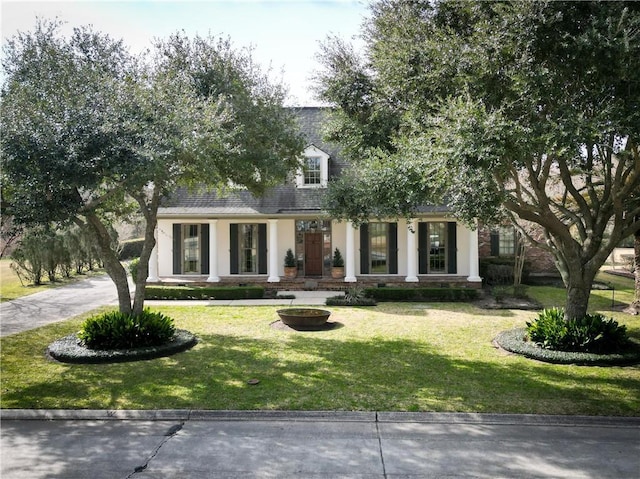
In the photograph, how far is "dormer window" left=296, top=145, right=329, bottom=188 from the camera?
2170cm

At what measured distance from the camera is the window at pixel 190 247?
889 inches

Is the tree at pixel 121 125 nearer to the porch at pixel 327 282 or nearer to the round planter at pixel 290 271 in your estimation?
the porch at pixel 327 282

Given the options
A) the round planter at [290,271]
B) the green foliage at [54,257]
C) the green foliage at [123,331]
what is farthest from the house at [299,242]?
the green foliage at [123,331]

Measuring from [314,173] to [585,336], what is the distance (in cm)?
1410

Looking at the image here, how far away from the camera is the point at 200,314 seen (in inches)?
648

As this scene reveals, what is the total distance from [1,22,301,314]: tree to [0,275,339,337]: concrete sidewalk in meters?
5.30

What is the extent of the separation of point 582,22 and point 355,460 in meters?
7.42

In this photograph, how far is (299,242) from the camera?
2256 centimetres

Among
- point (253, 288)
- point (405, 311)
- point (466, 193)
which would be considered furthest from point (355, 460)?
point (253, 288)

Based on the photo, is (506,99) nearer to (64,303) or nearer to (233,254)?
(233,254)

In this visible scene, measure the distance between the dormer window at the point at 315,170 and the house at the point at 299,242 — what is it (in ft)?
0.15

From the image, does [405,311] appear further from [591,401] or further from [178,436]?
[178,436]

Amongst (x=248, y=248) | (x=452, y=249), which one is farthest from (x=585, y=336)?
(x=248, y=248)

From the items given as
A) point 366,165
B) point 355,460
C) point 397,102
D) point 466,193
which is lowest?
point 355,460
